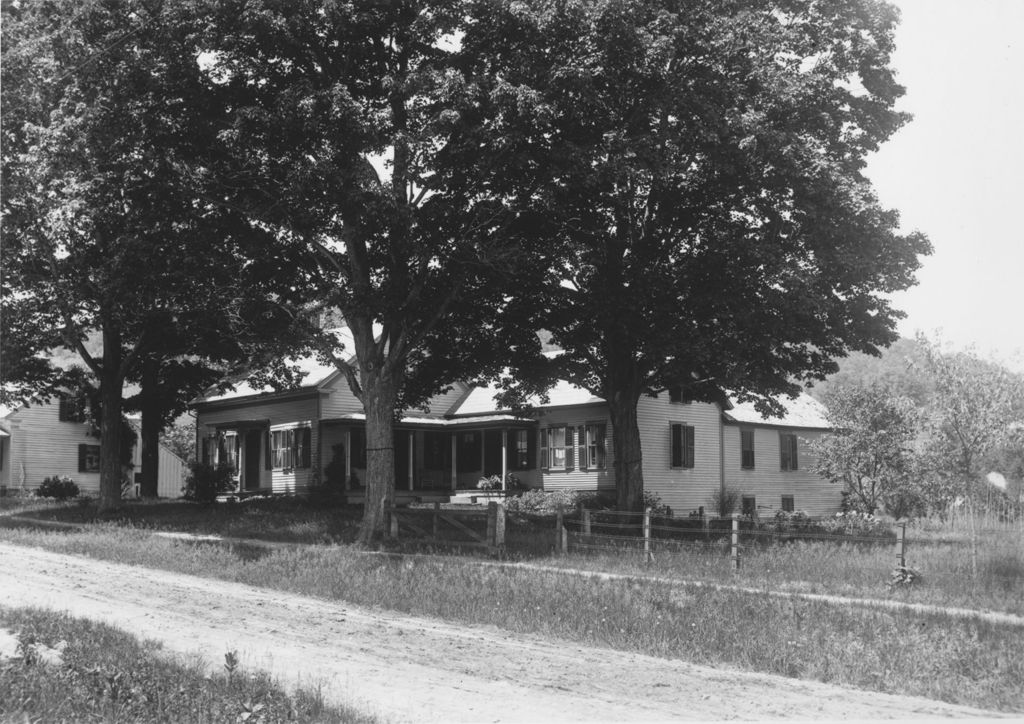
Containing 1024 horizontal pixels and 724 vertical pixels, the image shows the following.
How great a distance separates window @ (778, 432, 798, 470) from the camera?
43906mm

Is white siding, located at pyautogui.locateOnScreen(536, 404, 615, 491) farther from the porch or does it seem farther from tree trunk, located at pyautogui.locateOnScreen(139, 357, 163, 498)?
tree trunk, located at pyautogui.locateOnScreen(139, 357, 163, 498)

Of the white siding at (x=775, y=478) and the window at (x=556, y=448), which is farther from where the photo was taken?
the white siding at (x=775, y=478)

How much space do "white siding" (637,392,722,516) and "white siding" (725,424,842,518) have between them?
105 centimetres

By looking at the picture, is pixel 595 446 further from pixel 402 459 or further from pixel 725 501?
pixel 402 459

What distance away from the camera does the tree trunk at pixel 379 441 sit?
73.8 feet

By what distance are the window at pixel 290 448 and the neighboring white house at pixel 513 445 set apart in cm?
4

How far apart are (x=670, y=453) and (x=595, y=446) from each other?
3804mm

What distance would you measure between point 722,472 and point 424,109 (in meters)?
25.8

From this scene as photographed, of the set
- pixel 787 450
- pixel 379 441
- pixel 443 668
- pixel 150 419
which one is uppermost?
pixel 150 419

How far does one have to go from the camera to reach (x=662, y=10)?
2053cm

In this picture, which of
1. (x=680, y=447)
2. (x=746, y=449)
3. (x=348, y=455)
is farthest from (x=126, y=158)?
(x=746, y=449)

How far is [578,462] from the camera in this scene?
3706cm

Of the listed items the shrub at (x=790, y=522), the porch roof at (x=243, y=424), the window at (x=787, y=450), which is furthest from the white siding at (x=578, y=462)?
the porch roof at (x=243, y=424)

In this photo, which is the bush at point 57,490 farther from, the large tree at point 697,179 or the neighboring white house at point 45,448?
the large tree at point 697,179
